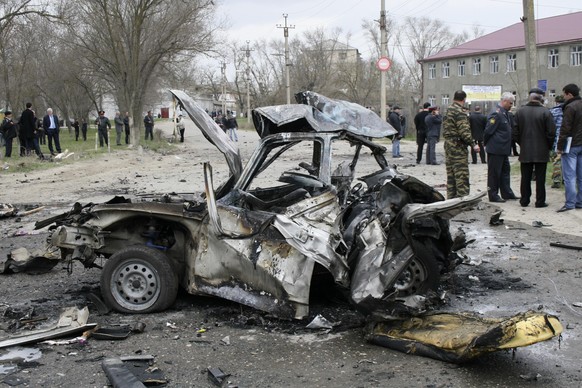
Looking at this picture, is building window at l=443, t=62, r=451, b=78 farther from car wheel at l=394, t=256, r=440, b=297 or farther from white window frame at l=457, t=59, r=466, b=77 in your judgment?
car wheel at l=394, t=256, r=440, b=297

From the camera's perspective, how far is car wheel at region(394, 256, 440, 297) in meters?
5.77

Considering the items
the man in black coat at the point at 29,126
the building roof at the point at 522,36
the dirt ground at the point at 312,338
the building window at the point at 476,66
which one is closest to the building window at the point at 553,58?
the building roof at the point at 522,36

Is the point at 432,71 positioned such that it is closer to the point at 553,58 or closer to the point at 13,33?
the point at 553,58

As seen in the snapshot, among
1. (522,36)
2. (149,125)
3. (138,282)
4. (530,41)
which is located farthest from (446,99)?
(138,282)

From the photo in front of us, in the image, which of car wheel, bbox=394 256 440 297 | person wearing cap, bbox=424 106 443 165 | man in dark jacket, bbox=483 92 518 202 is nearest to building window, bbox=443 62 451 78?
person wearing cap, bbox=424 106 443 165

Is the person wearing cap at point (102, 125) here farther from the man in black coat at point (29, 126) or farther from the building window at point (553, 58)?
the building window at point (553, 58)

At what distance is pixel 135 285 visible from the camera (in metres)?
5.74

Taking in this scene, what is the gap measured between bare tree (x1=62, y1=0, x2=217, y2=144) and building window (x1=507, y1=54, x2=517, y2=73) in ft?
120

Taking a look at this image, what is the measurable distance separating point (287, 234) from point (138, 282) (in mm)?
1552

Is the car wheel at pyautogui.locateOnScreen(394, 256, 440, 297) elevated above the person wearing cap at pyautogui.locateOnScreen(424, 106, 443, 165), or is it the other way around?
the person wearing cap at pyautogui.locateOnScreen(424, 106, 443, 165)

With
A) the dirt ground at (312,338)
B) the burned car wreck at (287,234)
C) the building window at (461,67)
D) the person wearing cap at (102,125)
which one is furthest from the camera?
the building window at (461,67)

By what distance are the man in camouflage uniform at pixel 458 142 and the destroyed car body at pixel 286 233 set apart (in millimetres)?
4762

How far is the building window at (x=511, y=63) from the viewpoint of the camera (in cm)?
5862

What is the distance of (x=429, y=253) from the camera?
5.84 metres
